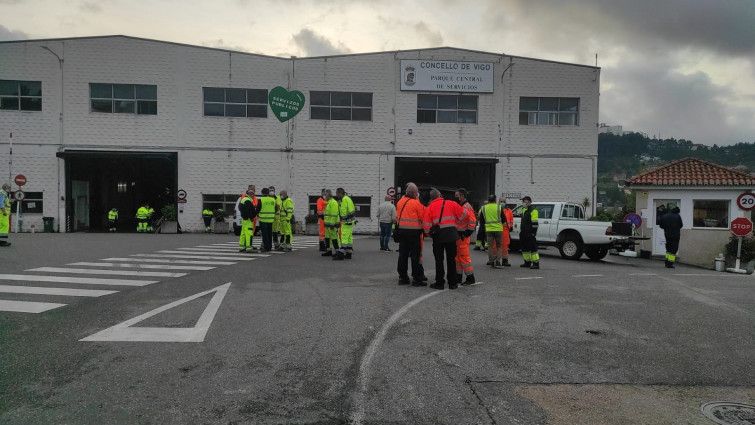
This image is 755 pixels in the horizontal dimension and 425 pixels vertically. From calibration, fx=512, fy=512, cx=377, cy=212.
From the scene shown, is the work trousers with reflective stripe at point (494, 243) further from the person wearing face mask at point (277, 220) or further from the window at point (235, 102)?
the window at point (235, 102)

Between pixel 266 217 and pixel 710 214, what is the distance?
52.4 feet

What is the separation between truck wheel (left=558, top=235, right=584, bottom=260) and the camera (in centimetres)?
1683

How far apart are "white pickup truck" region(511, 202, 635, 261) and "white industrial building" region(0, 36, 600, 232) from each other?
34.7 ft

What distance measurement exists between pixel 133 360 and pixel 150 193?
35.8 meters

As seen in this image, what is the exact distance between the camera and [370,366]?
195 inches

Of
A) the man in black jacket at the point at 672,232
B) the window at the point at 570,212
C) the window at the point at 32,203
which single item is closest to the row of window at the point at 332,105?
the window at the point at 32,203

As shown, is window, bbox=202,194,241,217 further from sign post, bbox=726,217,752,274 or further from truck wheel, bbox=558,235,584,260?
sign post, bbox=726,217,752,274

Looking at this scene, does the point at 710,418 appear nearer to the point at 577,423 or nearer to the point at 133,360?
the point at 577,423

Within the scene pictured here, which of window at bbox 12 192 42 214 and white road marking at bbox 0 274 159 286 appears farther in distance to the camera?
window at bbox 12 192 42 214

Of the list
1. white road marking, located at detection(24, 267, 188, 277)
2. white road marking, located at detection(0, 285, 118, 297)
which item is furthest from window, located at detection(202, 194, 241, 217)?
white road marking, located at detection(0, 285, 118, 297)

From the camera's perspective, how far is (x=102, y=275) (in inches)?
412

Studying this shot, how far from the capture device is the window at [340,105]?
28.0m

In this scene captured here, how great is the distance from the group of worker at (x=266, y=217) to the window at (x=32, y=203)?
16.7 meters

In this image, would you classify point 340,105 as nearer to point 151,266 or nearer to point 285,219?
point 285,219
